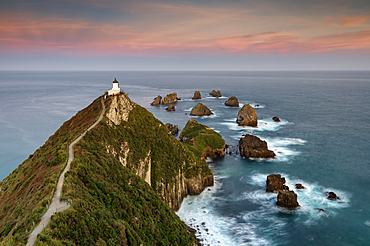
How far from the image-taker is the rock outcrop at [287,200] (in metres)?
49.6

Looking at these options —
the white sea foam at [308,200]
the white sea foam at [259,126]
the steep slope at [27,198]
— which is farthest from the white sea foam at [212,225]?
the white sea foam at [259,126]

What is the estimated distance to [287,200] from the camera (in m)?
49.8

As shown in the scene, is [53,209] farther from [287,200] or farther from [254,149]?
[254,149]

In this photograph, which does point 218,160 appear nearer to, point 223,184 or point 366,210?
point 223,184

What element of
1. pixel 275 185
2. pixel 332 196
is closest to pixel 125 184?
pixel 275 185

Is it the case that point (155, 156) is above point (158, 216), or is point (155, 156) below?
above

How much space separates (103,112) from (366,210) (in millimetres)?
58019

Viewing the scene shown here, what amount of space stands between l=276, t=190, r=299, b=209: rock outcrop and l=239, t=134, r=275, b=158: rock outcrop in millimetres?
25284

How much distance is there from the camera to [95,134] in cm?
3994

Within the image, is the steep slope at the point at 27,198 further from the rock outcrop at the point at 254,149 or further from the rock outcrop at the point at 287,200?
the rock outcrop at the point at 254,149

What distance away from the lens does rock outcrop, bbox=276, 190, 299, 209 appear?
4959 centimetres

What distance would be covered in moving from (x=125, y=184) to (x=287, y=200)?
34.6 metres

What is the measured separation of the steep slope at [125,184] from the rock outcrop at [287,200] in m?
16.5

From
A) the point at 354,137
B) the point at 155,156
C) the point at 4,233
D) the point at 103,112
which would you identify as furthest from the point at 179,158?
the point at 354,137
